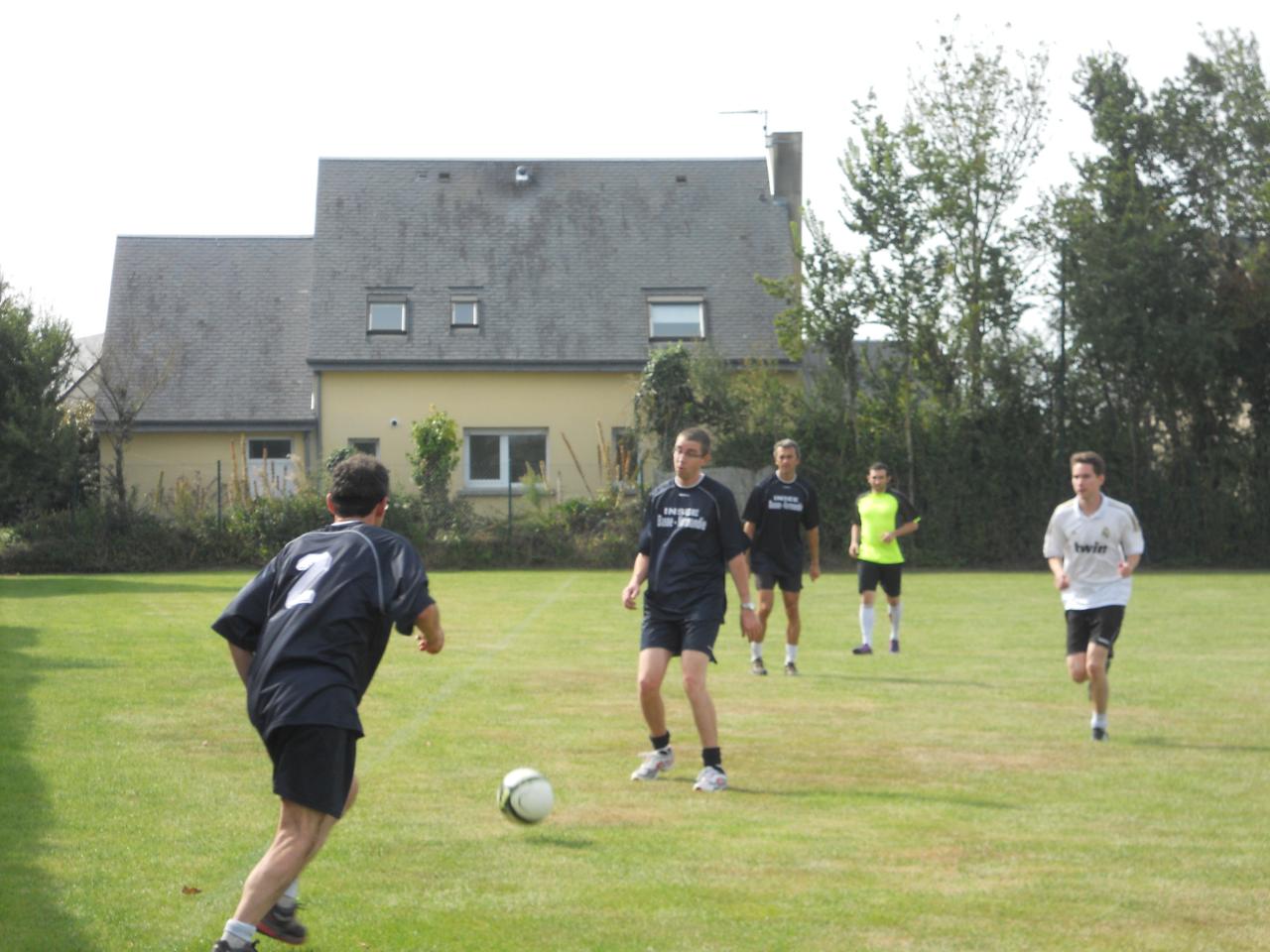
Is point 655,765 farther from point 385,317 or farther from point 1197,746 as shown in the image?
point 385,317

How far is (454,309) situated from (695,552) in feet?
107

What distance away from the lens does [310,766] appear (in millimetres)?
5629

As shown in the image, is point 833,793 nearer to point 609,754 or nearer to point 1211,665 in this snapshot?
point 609,754

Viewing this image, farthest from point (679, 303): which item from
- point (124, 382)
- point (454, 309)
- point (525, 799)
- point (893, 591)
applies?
point (525, 799)

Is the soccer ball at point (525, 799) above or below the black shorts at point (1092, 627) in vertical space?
below

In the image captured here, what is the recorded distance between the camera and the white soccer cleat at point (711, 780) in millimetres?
9516

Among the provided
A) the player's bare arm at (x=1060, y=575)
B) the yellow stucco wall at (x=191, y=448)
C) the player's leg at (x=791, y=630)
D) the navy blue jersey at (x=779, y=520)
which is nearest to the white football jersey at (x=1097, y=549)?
the player's bare arm at (x=1060, y=575)

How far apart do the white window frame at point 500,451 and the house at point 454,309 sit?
0.16 ft

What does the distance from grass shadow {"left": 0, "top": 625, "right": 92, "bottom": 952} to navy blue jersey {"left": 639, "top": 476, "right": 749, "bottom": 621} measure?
3570mm

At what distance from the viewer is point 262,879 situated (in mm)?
5547

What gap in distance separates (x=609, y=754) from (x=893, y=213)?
2747cm

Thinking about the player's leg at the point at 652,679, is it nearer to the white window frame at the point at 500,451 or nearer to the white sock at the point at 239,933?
the white sock at the point at 239,933

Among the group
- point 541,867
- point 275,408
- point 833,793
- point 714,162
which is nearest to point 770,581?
point 833,793

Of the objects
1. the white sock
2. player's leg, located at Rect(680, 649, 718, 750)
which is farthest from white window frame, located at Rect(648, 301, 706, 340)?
the white sock
